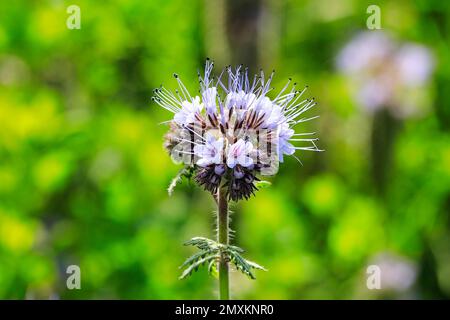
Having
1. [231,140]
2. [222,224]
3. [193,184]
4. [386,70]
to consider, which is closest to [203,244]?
[222,224]

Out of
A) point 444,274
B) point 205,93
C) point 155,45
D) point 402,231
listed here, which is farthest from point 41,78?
point 205,93

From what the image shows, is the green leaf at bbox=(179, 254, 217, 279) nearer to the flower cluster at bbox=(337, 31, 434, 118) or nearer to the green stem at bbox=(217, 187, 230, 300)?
the green stem at bbox=(217, 187, 230, 300)

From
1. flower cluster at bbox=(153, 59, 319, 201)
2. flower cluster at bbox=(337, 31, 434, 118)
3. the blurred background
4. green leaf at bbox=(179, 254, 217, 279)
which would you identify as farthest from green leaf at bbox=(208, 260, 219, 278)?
flower cluster at bbox=(337, 31, 434, 118)

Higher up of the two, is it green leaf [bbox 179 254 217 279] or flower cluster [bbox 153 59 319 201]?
flower cluster [bbox 153 59 319 201]

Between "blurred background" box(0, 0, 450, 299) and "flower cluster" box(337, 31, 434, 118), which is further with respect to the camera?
"flower cluster" box(337, 31, 434, 118)

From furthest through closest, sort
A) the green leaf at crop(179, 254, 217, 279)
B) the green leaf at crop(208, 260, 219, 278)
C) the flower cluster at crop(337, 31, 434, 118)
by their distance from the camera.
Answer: the flower cluster at crop(337, 31, 434, 118)
the green leaf at crop(208, 260, 219, 278)
the green leaf at crop(179, 254, 217, 279)

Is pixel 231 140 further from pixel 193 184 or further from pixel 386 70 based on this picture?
pixel 386 70
